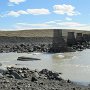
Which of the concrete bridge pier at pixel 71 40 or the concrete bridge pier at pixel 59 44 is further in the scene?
the concrete bridge pier at pixel 71 40

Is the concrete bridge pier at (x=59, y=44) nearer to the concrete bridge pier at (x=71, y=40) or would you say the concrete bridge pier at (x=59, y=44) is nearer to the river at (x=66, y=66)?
the concrete bridge pier at (x=71, y=40)

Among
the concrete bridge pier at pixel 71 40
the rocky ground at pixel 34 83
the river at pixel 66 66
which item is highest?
the concrete bridge pier at pixel 71 40

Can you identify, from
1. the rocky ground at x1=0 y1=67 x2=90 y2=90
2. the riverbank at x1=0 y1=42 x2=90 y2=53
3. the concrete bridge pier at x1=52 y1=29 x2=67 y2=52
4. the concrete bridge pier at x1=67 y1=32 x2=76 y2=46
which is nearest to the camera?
the rocky ground at x1=0 y1=67 x2=90 y2=90

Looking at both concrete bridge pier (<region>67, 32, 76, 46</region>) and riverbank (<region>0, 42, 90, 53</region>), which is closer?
riverbank (<region>0, 42, 90, 53</region>)

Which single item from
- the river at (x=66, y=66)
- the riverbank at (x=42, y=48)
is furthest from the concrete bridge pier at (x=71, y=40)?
the river at (x=66, y=66)

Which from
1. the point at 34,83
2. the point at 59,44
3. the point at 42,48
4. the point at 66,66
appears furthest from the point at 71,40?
the point at 34,83

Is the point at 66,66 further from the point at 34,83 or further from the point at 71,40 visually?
the point at 71,40

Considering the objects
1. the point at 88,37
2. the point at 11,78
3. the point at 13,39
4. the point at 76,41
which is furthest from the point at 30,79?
the point at 13,39

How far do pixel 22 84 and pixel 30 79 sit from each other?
230cm

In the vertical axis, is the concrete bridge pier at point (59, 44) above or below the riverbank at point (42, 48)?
above

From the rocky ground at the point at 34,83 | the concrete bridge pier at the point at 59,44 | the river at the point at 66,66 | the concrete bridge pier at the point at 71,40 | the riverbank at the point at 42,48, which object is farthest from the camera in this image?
the concrete bridge pier at the point at 71,40

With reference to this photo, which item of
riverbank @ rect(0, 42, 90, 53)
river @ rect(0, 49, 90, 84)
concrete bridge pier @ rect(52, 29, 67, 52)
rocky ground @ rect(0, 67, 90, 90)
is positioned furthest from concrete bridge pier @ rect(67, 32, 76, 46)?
rocky ground @ rect(0, 67, 90, 90)

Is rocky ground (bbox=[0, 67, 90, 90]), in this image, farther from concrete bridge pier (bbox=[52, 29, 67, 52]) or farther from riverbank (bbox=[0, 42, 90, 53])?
riverbank (bbox=[0, 42, 90, 53])

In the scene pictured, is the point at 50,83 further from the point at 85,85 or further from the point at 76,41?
the point at 76,41
